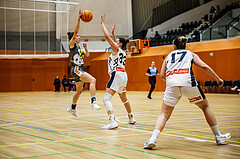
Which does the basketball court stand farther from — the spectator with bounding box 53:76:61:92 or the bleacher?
the spectator with bounding box 53:76:61:92

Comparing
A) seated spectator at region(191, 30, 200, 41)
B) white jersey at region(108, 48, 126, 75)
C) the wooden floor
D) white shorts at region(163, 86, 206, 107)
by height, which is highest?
seated spectator at region(191, 30, 200, 41)

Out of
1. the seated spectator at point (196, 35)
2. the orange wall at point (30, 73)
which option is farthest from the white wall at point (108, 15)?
the seated spectator at point (196, 35)

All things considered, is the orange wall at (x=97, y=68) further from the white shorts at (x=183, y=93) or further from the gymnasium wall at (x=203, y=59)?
the white shorts at (x=183, y=93)

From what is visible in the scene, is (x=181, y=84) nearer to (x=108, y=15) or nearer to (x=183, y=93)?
(x=183, y=93)

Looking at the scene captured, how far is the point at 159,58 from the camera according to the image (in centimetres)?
2475

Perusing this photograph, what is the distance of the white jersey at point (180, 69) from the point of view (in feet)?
14.3

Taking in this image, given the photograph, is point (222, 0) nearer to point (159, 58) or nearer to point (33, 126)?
point (159, 58)

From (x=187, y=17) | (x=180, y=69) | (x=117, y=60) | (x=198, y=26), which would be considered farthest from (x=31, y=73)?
(x=180, y=69)

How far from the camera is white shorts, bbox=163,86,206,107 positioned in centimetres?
436

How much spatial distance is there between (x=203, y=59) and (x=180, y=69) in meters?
18.0

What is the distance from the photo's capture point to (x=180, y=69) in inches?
175

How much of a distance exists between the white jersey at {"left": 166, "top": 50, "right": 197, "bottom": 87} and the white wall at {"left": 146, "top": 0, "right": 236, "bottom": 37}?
2162cm

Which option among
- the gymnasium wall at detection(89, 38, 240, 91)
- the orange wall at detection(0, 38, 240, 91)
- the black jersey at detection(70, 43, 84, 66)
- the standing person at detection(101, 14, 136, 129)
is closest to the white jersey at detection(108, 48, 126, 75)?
the standing person at detection(101, 14, 136, 129)

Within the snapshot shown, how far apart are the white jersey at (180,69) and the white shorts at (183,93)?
6 cm
